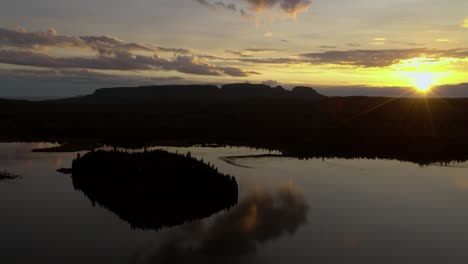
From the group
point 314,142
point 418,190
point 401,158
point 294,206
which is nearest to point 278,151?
point 314,142

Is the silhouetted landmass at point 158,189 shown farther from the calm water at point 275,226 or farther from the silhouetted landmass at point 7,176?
the silhouetted landmass at point 7,176

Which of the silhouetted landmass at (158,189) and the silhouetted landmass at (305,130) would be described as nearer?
the silhouetted landmass at (158,189)

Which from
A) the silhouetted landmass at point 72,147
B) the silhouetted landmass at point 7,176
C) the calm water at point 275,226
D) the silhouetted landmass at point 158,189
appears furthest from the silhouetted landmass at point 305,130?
the silhouetted landmass at point 7,176

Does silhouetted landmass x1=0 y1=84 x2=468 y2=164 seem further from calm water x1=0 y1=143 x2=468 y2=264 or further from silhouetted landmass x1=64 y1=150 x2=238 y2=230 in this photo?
silhouetted landmass x1=64 y1=150 x2=238 y2=230

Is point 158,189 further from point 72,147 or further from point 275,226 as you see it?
point 72,147

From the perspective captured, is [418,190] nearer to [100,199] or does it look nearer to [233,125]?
[100,199]

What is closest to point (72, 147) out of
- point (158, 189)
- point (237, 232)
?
point (158, 189)
